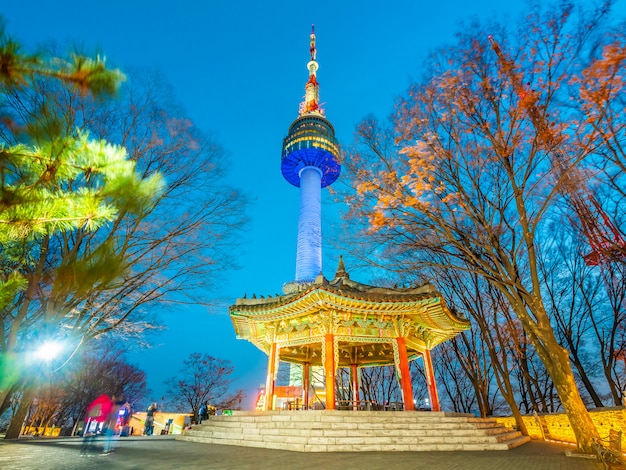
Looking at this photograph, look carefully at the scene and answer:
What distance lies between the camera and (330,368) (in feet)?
40.1

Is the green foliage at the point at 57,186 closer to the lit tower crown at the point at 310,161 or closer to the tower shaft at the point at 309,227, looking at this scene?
the tower shaft at the point at 309,227

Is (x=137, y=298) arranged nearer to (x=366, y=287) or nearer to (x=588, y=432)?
(x=366, y=287)

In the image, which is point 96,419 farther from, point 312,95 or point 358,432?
point 312,95

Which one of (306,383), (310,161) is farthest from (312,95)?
(306,383)

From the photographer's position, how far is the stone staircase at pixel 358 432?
9219 millimetres

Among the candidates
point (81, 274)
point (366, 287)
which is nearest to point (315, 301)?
point (366, 287)

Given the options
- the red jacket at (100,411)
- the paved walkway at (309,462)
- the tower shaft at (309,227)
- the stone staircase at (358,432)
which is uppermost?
the tower shaft at (309,227)

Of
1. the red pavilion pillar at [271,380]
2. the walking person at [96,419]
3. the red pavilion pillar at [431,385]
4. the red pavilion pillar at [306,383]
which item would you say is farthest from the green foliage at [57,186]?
the red pavilion pillar at [306,383]

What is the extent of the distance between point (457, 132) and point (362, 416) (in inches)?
371

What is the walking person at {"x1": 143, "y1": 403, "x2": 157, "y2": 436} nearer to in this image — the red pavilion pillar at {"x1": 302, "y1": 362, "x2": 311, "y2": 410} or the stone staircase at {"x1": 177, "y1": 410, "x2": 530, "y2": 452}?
the red pavilion pillar at {"x1": 302, "y1": 362, "x2": 311, "y2": 410}

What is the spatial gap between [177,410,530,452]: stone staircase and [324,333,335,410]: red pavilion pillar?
0.98 metres

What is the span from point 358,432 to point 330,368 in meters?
2.80

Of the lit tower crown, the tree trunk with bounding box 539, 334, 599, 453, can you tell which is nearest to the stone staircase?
the tree trunk with bounding box 539, 334, 599, 453

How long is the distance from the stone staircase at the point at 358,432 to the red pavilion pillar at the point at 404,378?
1.14 m
